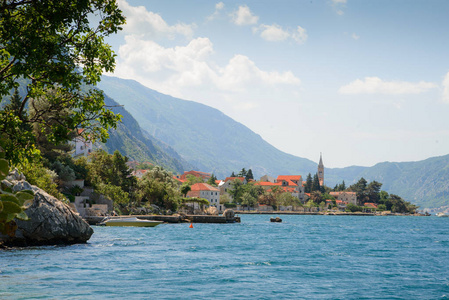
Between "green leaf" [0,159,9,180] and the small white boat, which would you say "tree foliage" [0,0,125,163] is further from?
the small white boat

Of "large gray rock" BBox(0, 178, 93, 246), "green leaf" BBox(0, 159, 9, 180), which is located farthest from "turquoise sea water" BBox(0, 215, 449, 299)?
"green leaf" BBox(0, 159, 9, 180)

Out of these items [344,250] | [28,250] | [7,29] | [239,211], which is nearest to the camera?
[7,29]

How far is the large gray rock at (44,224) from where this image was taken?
35.8 metres

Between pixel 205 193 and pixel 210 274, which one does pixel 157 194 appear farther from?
pixel 210 274

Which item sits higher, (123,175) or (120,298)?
(123,175)

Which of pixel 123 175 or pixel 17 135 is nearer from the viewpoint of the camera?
pixel 17 135

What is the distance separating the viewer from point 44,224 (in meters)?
36.9

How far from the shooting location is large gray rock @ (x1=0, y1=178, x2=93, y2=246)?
35.8m

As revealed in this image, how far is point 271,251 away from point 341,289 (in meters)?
19.4

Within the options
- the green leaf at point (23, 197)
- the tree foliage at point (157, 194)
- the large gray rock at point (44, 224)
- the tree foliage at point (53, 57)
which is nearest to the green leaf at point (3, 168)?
the green leaf at point (23, 197)

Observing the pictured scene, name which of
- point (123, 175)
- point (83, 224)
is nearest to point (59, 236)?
point (83, 224)

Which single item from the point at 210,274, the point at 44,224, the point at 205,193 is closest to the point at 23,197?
the point at 210,274

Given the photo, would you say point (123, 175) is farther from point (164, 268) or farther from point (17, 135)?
point (17, 135)

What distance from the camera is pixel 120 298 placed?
19.4 metres
